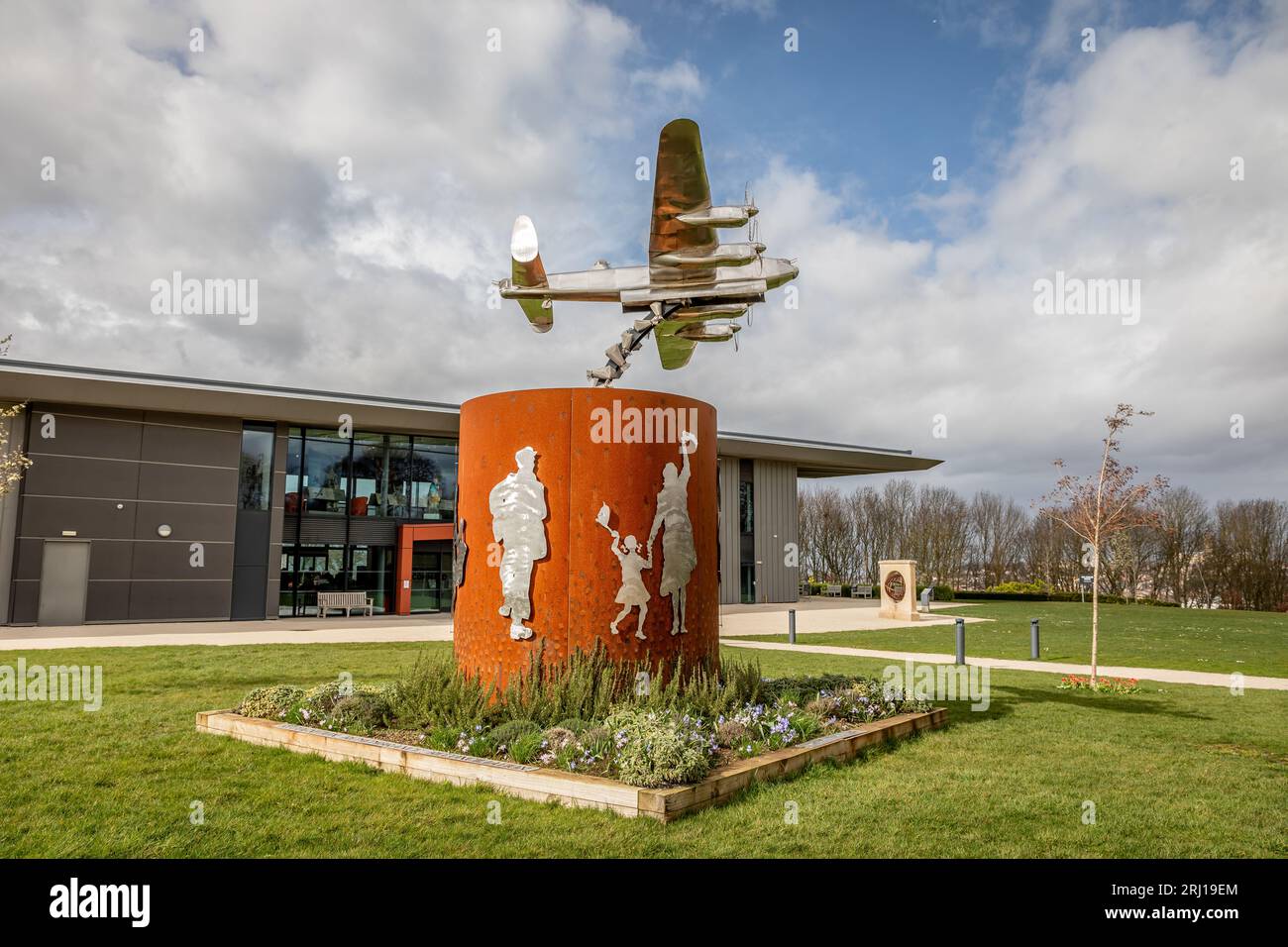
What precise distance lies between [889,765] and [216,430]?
2649cm

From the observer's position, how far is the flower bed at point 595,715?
5.91 metres

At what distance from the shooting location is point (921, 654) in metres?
17.4

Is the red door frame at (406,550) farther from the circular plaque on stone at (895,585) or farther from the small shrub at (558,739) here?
the small shrub at (558,739)

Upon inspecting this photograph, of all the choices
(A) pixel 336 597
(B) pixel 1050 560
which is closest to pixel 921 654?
(A) pixel 336 597

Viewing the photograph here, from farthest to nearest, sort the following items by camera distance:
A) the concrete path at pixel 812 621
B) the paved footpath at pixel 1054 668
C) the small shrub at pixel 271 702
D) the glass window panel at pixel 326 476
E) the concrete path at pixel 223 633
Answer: the glass window panel at pixel 326 476 < the concrete path at pixel 812 621 < the concrete path at pixel 223 633 < the paved footpath at pixel 1054 668 < the small shrub at pixel 271 702

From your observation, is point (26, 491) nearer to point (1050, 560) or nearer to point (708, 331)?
point (708, 331)

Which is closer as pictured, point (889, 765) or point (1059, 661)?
point (889, 765)

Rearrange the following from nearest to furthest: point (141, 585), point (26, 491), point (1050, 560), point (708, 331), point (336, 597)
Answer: point (708, 331) < point (26, 491) < point (141, 585) < point (336, 597) < point (1050, 560)

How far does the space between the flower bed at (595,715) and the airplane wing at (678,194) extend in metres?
3.86

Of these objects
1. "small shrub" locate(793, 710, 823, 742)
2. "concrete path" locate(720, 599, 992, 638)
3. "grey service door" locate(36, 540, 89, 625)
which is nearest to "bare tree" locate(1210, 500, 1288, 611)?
"concrete path" locate(720, 599, 992, 638)

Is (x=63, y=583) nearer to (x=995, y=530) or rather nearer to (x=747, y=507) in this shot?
(x=747, y=507)

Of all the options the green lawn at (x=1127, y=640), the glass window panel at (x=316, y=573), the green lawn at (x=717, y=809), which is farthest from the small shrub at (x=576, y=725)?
the glass window panel at (x=316, y=573)

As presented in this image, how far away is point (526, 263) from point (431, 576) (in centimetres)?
2552
